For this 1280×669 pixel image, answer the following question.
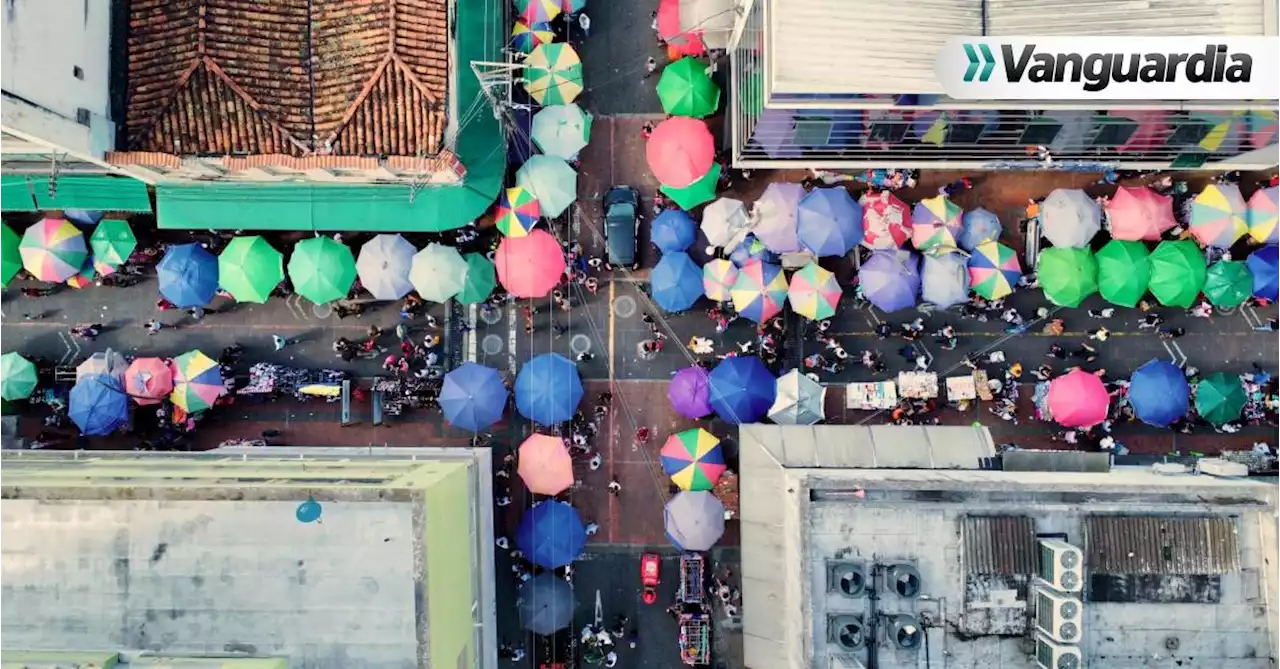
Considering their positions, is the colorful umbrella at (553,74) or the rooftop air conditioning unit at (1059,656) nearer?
the rooftop air conditioning unit at (1059,656)

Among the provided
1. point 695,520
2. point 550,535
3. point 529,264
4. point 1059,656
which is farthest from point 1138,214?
point 550,535

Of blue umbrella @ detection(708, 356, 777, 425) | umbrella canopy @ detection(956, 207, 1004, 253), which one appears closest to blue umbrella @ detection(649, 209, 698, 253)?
blue umbrella @ detection(708, 356, 777, 425)

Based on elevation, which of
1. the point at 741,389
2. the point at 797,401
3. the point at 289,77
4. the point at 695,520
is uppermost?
the point at 289,77

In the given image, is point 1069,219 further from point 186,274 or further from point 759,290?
point 186,274

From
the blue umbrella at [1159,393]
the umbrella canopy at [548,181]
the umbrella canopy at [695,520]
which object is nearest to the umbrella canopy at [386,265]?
the umbrella canopy at [548,181]

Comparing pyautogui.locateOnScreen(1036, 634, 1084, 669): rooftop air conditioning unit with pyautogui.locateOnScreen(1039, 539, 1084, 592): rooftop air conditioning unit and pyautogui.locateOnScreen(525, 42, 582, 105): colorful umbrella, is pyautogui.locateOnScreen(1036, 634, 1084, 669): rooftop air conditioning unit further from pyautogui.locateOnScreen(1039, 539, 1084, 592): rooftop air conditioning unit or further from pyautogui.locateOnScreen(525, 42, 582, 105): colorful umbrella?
pyautogui.locateOnScreen(525, 42, 582, 105): colorful umbrella

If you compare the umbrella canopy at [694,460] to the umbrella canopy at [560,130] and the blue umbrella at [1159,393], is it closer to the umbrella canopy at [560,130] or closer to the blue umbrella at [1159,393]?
the umbrella canopy at [560,130]

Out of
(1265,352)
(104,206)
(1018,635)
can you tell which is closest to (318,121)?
(104,206)
